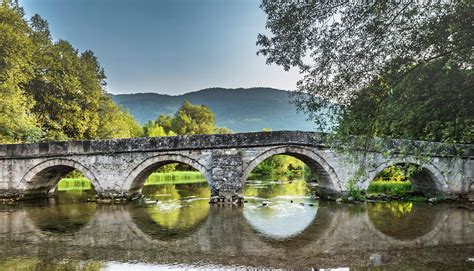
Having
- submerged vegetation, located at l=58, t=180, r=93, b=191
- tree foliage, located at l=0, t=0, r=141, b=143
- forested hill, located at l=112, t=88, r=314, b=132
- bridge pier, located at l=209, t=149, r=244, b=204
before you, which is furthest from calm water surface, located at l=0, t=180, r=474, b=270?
forested hill, located at l=112, t=88, r=314, b=132

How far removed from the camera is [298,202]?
1716 cm

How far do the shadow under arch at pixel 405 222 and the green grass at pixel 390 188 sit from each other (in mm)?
3072

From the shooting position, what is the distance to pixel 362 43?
6602mm

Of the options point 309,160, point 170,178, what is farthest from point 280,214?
point 170,178

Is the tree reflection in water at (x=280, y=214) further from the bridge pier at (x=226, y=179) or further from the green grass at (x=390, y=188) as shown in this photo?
the green grass at (x=390, y=188)

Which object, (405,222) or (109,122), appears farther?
(109,122)

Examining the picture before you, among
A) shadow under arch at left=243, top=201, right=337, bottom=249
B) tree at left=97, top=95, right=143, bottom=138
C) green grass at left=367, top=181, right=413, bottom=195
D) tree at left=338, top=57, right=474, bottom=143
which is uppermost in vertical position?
tree at left=97, top=95, right=143, bottom=138

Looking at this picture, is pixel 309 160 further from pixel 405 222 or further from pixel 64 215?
pixel 64 215

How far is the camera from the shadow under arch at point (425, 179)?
16953mm

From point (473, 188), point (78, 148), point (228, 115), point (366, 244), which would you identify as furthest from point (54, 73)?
point (228, 115)

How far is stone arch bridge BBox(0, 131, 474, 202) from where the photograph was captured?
1631 centimetres

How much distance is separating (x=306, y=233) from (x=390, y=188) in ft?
37.6

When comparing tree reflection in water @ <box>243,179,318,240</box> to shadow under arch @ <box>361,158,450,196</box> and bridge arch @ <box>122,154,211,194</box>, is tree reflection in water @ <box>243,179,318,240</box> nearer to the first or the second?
bridge arch @ <box>122,154,211,194</box>

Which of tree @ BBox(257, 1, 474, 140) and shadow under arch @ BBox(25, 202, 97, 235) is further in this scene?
shadow under arch @ BBox(25, 202, 97, 235)
